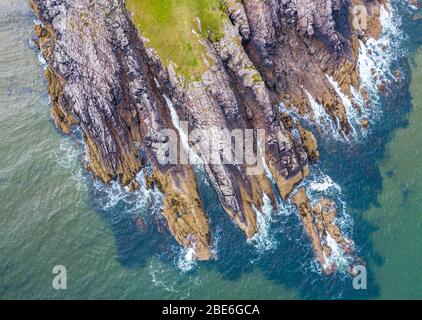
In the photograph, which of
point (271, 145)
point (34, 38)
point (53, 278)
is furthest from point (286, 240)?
point (34, 38)

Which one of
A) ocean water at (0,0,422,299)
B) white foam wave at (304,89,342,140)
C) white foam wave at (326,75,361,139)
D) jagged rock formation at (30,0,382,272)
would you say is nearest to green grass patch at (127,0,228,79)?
jagged rock formation at (30,0,382,272)

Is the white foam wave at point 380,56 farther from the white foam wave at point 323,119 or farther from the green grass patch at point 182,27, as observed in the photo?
the green grass patch at point 182,27

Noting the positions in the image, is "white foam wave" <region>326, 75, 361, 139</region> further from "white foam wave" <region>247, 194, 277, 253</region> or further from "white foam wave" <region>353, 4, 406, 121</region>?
"white foam wave" <region>247, 194, 277, 253</region>

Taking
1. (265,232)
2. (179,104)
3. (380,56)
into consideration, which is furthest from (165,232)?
(380,56)

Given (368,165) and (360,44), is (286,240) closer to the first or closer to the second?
(368,165)

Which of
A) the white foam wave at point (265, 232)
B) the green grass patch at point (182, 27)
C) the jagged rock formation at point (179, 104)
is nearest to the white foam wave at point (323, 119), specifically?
the jagged rock formation at point (179, 104)
